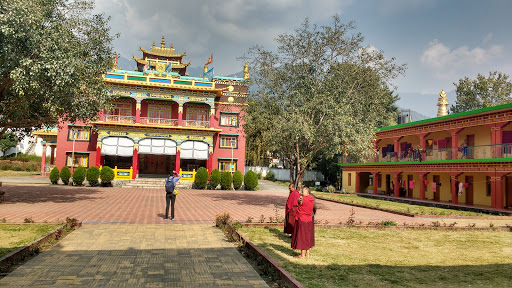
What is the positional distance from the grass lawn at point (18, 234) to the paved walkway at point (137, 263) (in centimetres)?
67

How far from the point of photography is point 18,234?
9.25 m

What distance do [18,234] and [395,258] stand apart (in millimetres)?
9333

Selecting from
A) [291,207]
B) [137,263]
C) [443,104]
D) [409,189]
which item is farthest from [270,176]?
[137,263]

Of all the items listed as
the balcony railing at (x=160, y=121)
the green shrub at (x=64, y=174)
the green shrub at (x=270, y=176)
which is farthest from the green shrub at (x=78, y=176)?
the green shrub at (x=270, y=176)

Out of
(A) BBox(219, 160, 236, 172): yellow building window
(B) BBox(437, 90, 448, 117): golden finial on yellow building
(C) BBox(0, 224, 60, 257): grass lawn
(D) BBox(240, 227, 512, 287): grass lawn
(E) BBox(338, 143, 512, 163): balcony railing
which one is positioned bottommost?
Answer: (D) BBox(240, 227, 512, 287): grass lawn

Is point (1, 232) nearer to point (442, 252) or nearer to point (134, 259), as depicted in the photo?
point (134, 259)

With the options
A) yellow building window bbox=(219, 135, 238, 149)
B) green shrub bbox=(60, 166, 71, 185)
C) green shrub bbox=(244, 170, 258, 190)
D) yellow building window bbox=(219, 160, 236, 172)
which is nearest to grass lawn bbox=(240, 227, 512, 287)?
Answer: green shrub bbox=(244, 170, 258, 190)

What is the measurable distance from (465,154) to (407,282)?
1985 cm

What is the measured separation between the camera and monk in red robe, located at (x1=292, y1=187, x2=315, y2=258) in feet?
25.8

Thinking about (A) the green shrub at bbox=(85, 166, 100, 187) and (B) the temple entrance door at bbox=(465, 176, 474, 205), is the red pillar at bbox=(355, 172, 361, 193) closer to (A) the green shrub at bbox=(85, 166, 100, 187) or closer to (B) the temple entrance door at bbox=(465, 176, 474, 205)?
(B) the temple entrance door at bbox=(465, 176, 474, 205)

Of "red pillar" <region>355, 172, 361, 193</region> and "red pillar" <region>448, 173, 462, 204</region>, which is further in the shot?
"red pillar" <region>355, 172, 361, 193</region>

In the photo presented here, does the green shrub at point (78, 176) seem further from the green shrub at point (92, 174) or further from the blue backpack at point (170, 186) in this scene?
the blue backpack at point (170, 186)

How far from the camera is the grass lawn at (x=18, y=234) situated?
25.9 ft

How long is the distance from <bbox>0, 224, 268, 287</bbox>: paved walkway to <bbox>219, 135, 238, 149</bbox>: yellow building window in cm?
2659
